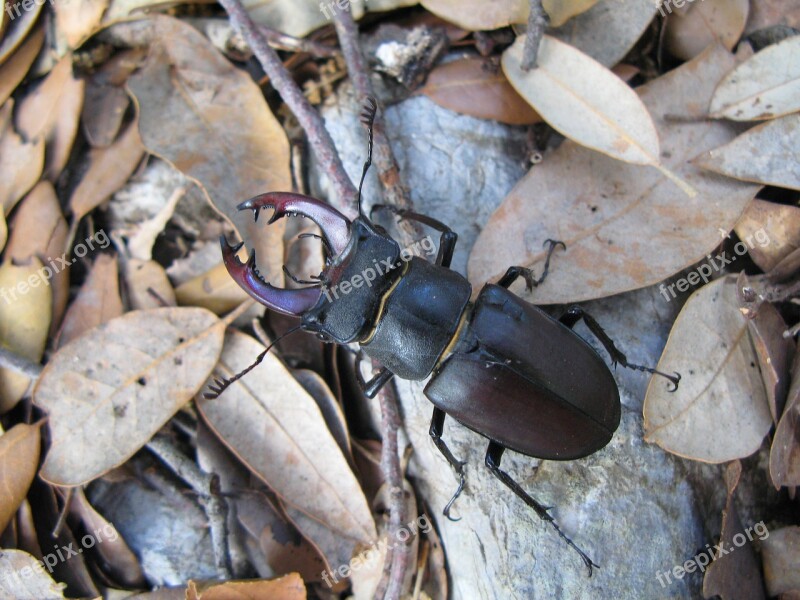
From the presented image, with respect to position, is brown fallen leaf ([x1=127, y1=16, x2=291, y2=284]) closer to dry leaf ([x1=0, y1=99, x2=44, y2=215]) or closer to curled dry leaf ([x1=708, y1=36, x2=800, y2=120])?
dry leaf ([x1=0, y1=99, x2=44, y2=215])

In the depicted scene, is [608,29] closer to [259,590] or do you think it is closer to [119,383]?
[119,383]

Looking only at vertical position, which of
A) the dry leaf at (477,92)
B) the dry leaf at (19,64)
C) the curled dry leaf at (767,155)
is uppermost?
the dry leaf at (19,64)

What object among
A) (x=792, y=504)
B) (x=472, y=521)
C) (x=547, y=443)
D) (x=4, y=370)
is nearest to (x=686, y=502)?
(x=792, y=504)

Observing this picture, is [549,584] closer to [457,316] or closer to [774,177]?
[457,316]

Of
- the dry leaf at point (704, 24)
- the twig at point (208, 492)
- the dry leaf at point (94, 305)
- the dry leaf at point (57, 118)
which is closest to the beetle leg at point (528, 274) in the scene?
the dry leaf at point (704, 24)

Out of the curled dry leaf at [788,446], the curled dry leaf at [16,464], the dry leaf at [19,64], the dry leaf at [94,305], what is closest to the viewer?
the curled dry leaf at [788,446]

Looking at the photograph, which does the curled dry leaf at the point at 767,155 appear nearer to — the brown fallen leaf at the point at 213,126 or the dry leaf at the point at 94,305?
the brown fallen leaf at the point at 213,126

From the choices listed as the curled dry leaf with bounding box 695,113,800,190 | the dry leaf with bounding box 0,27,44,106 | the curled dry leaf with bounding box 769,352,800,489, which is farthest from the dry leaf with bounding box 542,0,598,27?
the dry leaf with bounding box 0,27,44,106
